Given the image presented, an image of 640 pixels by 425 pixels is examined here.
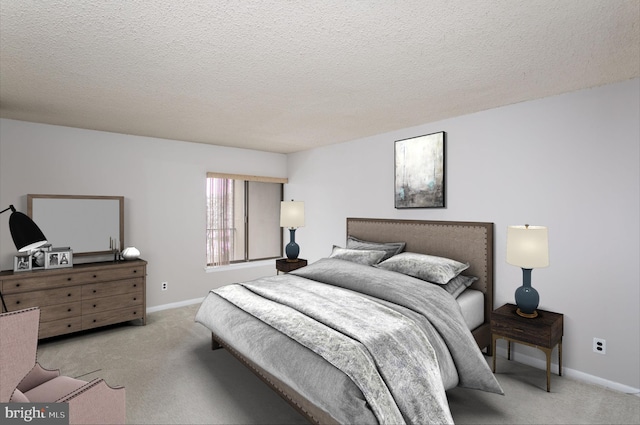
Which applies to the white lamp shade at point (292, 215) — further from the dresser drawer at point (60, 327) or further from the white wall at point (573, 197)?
the dresser drawer at point (60, 327)

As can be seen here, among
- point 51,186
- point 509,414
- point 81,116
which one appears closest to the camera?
point 509,414

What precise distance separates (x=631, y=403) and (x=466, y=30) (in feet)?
9.27

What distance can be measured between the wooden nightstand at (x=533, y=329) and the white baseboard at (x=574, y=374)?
0.09 meters

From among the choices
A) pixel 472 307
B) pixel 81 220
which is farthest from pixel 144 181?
pixel 472 307

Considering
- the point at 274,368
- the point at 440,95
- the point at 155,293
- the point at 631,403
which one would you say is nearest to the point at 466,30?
the point at 440,95

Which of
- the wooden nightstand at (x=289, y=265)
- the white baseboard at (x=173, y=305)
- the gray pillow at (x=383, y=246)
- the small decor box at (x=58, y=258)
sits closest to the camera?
the small decor box at (x=58, y=258)

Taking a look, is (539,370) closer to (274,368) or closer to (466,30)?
(274,368)

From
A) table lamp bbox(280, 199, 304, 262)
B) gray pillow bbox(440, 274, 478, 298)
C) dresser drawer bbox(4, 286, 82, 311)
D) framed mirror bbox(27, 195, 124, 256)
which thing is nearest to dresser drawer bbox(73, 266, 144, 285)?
dresser drawer bbox(4, 286, 82, 311)

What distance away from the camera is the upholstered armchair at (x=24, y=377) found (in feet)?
1.82

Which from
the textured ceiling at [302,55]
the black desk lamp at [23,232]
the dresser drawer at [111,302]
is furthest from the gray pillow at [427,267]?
the dresser drawer at [111,302]

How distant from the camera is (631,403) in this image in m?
2.34

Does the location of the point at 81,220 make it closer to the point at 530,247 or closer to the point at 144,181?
the point at 144,181

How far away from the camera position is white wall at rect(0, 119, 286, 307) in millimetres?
3609

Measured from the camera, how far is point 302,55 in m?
2.03
